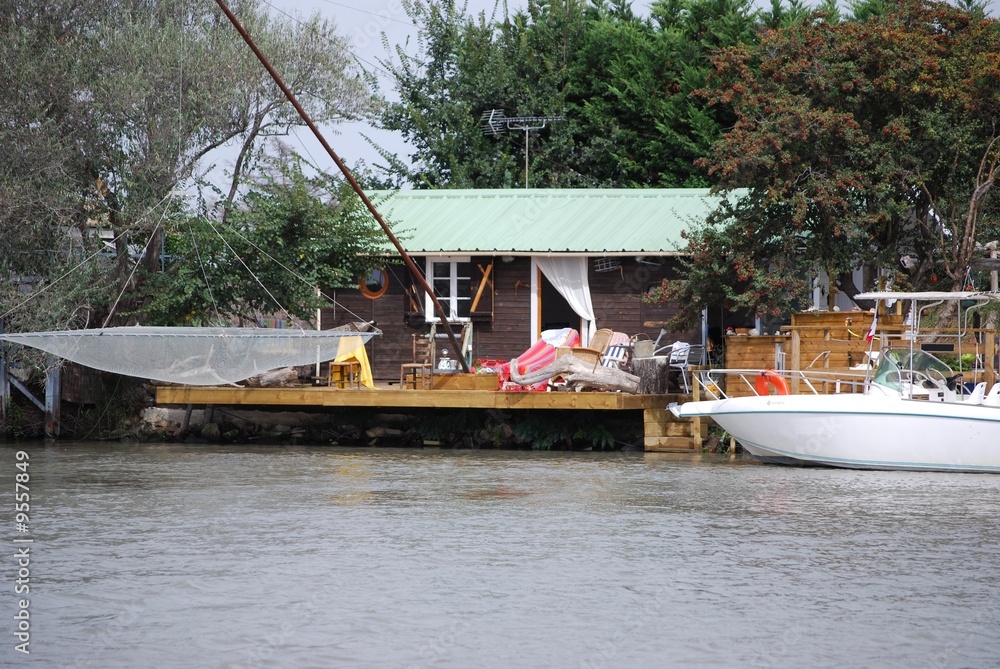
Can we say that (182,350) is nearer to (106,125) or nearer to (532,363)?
(532,363)

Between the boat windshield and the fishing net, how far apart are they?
7718 mm

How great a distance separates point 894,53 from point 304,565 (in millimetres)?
13788

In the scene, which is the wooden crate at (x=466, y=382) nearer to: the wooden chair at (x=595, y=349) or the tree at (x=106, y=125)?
the wooden chair at (x=595, y=349)

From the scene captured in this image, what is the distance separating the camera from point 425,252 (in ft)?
79.2

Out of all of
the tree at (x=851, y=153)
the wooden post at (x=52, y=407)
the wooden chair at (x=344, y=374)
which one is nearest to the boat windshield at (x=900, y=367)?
the tree at (x=851, y=153)

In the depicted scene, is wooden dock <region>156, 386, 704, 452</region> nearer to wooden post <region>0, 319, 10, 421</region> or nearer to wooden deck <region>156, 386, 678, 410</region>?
wooden deck <region>156, 386, 678, 410</region>

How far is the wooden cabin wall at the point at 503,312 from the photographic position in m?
24.4

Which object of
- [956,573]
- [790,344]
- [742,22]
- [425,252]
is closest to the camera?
[956,573]

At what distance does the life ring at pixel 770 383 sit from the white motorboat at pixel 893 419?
0.60 metres

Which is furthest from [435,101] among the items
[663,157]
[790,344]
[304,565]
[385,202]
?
[304,565]

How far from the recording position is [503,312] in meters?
24.7

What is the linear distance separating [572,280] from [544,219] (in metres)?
1.71

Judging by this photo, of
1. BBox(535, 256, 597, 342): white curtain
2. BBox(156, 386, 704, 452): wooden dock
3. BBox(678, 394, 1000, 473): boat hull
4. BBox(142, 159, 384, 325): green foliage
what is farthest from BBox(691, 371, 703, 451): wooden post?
BBox(142, 159, 384, 325): green foliage

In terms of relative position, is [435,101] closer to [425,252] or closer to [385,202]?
[385,202]
